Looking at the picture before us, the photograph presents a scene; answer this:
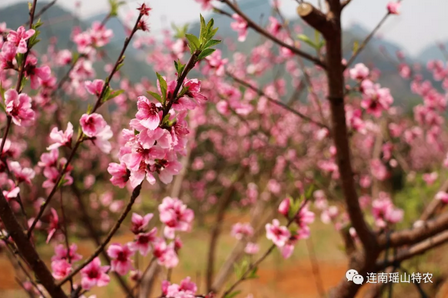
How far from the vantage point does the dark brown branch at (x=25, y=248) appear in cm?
88

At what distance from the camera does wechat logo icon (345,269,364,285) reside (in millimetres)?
1606

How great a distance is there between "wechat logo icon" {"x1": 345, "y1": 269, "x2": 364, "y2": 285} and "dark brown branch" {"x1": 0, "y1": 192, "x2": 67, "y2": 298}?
4.18 ft

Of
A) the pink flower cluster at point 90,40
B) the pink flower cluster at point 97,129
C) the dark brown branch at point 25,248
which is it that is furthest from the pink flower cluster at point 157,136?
the pink flower cluster at point 90,40

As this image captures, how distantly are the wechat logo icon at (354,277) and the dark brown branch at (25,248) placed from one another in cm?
128

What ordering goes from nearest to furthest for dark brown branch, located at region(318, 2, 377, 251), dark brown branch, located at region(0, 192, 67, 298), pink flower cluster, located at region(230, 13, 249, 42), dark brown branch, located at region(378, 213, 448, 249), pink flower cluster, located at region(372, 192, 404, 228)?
dark brown branch, located at region(0, 192, 67, 298) < dark brown branch, located at region(318, 2, 377, 251) < dark brown branch, located at region(378, 213, 448, 249) < pink flower cluster, located at region(230, 13, 249, 42) < pink flower cluster, located at region(372, 192, 404, 228)

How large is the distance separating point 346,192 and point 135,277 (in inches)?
39.4

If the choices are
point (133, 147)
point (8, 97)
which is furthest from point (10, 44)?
point (133, 147)

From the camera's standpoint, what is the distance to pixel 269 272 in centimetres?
768

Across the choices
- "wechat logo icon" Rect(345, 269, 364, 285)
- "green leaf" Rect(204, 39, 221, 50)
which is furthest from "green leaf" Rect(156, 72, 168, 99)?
"wechat logo icon" Rect(345, 269, 364, 285)

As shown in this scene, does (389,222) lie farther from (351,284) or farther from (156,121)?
(156,121)

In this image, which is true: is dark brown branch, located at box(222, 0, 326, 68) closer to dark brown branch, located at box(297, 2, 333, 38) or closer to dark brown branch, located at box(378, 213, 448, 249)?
dark brown branch, located at box(297, 2, 333, 38)

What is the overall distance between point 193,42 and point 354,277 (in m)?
1.43

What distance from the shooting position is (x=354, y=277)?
1.62 metres

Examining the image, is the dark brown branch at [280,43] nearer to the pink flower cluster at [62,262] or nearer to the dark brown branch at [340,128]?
the dark brown branch at [340,128]
